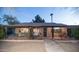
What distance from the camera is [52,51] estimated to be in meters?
3.72

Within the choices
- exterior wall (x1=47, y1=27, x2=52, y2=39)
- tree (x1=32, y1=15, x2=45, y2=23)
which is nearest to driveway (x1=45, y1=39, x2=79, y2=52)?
exterior wall (x1=47, y1=27, x2=52, y2=39)

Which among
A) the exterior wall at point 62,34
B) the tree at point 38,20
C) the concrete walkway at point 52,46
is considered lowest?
the concrete walkway at point 52,46

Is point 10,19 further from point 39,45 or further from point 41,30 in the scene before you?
point 39,45

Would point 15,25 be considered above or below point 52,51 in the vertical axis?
above

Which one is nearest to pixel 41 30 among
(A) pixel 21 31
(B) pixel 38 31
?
(B) pixel 38 31

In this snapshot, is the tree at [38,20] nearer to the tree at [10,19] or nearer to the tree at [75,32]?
the tree at [10,19]

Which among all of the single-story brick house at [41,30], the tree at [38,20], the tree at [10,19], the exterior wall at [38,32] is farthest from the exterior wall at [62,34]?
the tree at [10,19]

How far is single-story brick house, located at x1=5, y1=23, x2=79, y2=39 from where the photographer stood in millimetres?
3734

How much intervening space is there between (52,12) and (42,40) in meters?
0.71

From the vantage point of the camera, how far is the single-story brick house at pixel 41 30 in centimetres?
373

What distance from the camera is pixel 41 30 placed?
A: 3758 mm

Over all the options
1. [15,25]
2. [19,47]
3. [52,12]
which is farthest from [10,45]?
[52,12]
